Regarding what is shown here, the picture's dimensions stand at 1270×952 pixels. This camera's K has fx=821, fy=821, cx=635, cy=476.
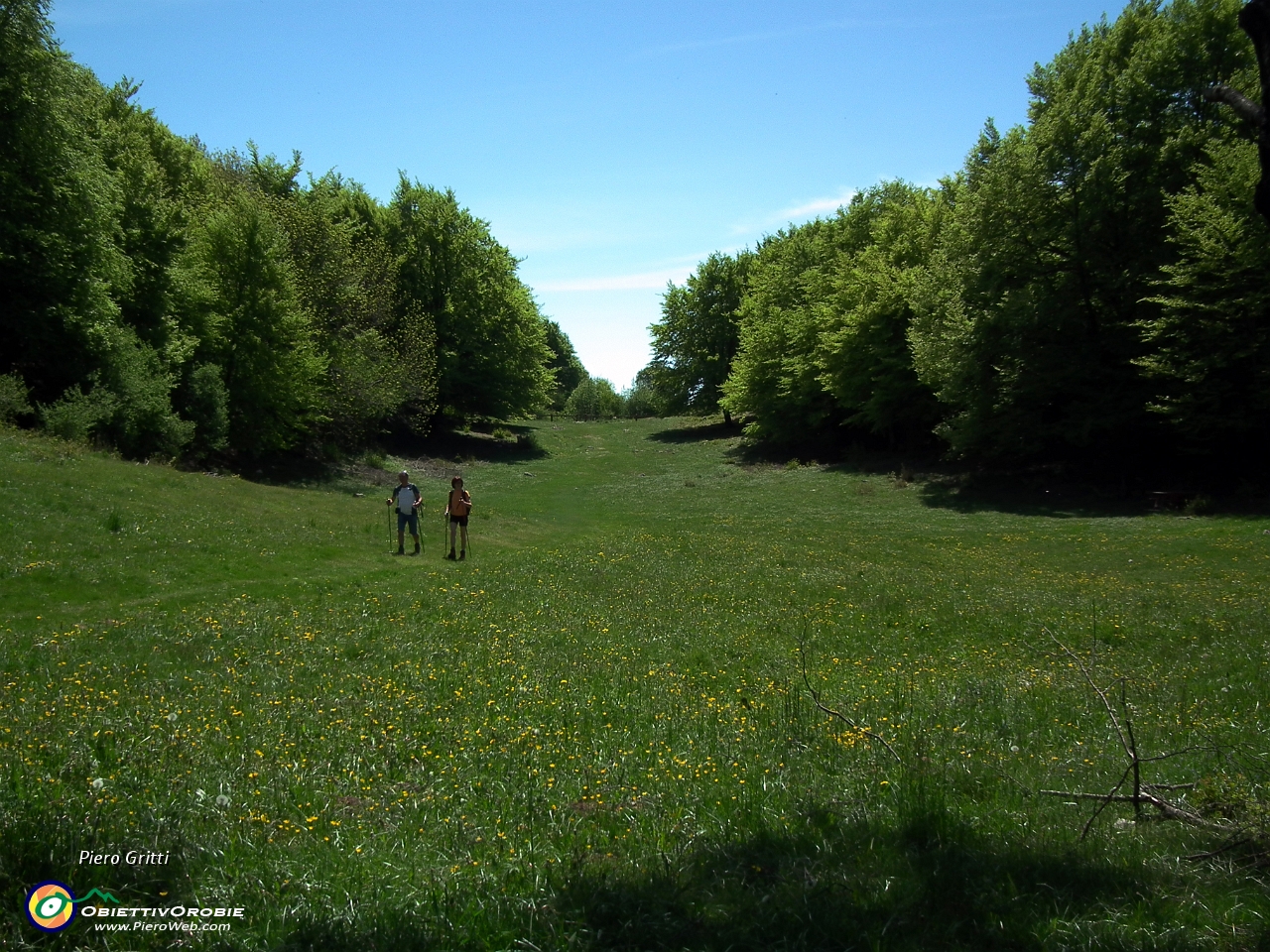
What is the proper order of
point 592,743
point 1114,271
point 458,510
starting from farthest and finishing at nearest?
point 1114,271 → point 458,510 → point 592,743

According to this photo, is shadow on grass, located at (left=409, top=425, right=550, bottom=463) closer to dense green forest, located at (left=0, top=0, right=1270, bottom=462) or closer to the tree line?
the tree line

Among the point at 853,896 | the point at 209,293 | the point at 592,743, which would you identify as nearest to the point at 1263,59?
the point at 853,896

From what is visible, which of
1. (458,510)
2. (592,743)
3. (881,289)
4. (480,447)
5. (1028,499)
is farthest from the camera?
(480,447)

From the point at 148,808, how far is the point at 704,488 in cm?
5043

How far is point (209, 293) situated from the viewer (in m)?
41.0

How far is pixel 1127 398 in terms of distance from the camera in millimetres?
40812

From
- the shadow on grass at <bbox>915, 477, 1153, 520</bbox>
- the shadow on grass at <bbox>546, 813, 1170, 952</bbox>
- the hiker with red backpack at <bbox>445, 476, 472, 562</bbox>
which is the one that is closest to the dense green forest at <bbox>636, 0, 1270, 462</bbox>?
the shadow on grass at <bbox>915, 477, 1153, 520</bbox>

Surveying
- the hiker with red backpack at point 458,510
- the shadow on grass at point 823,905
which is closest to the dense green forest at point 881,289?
the hiker with red backpack at point 458,510

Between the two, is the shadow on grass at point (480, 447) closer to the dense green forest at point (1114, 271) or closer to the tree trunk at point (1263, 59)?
the dense green forest at point (1114, 271)

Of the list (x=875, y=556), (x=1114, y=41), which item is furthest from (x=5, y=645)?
(x=1114, y=41)

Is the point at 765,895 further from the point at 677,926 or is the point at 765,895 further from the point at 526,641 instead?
the point at 526,641

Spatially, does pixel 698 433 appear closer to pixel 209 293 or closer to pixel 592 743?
pixel 209 293

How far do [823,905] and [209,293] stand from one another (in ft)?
145

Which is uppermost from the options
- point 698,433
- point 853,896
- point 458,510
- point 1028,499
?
point 698,433
